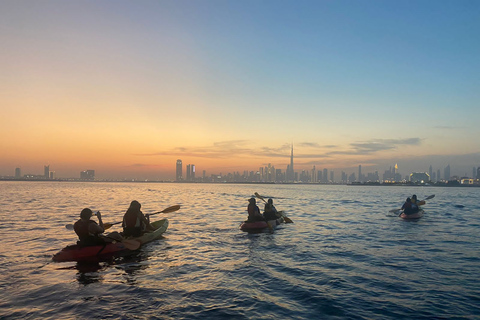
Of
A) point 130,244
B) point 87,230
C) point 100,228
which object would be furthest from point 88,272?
point 130,244

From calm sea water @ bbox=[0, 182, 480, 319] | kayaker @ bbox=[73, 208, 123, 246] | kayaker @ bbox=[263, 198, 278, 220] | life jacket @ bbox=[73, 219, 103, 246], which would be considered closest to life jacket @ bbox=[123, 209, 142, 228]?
calm sea water @ bbox=[0, 182, 480, 319]

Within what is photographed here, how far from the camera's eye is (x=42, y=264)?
41.2 ft

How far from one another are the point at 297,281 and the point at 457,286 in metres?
5.31

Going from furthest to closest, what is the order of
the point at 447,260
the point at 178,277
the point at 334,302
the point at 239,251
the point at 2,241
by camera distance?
the point at 2,241, the point at 239,251, the point at 447,260, the point at 178,277, the point at 334,302

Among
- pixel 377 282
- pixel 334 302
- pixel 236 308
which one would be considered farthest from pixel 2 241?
pixel 377 282

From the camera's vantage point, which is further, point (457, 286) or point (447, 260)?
point (447, 260)

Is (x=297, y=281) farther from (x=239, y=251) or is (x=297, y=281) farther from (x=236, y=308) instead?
(x=239, y=251)

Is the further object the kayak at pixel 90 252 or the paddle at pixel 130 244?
the paddle at pixel 130 244

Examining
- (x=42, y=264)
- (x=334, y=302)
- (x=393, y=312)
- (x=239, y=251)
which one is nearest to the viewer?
(x=393, y=312)

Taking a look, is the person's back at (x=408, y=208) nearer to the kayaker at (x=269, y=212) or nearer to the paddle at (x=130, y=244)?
the kayaker at (x=269, y=212)

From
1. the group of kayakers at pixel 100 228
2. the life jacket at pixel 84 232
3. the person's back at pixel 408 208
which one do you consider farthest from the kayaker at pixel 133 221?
the person's back at pixel 408 208

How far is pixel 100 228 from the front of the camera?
1363 cm

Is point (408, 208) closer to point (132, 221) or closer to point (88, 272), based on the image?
point (132, 221)

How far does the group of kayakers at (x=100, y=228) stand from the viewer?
523 inches
